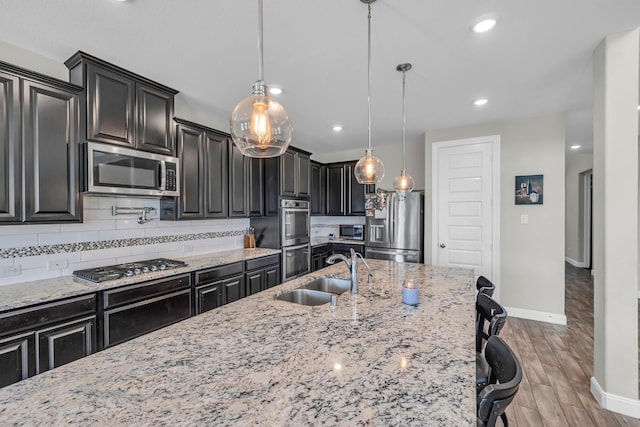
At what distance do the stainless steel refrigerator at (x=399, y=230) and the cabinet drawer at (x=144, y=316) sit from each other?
9.33ft

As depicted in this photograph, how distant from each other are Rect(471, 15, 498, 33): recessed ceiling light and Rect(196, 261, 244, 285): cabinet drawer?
2.94m

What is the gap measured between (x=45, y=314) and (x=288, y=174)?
2.95 meters

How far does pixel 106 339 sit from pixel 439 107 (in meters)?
3.85

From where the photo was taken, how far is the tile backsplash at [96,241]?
6.96 ft

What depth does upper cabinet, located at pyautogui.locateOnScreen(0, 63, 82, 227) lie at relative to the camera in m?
1.86

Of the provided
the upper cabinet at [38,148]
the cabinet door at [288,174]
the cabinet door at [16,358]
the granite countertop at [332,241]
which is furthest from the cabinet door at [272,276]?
the cabinet door at [16,358]

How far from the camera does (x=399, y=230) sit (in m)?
4.52

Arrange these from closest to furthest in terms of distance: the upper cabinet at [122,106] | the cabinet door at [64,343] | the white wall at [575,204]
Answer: the cabinet door at [64,343], the upper cabinet at [122,106], the white wall at [575,204]

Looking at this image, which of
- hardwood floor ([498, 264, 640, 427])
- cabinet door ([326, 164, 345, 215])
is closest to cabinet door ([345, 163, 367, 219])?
cabinet door ([326, 164, 345, 215])

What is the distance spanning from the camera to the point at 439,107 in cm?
335

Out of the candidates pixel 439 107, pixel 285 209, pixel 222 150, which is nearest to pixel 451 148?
pixel 439 107

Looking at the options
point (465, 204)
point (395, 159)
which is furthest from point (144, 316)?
point (395, 159)

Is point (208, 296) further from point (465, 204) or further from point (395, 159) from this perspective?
point (395, 159)

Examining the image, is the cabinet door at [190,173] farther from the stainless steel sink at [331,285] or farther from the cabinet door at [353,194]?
the cabinet door at [353,194]
